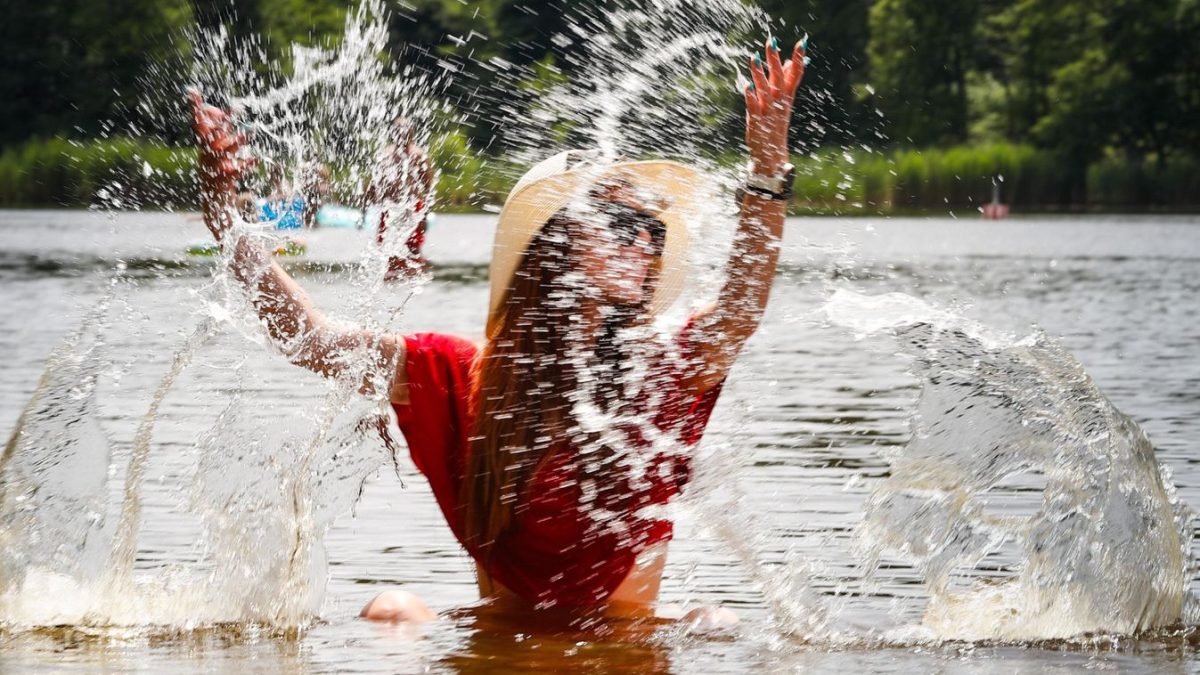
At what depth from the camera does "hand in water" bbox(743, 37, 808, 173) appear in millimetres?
4691

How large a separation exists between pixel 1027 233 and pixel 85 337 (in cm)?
Result: 3647

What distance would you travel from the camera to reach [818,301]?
63.6 feet

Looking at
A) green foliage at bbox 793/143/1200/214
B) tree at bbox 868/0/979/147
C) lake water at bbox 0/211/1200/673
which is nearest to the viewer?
lake water at bbox 0/211/1200/673

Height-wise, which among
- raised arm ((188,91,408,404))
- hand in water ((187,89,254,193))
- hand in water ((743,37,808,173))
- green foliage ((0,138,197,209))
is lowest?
green foliage ((0,138,197,209))

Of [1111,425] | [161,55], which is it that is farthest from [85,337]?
[161,55]

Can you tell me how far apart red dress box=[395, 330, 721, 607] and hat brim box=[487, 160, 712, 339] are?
0.22 meters

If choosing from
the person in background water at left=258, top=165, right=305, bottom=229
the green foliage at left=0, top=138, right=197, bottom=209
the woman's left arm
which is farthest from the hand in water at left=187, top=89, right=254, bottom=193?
the green foliage at left=0, top=138, right=197, bottom=209

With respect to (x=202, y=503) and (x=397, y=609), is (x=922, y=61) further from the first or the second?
(x=397, y=609)

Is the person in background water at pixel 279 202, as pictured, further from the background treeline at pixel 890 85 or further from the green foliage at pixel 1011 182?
the green foliage at pixel 1011 182

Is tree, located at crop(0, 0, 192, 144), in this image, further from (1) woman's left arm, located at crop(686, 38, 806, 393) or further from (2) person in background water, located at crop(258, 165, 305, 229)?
(1) woman's left arm, located at crop(686, 38, 806, 393)

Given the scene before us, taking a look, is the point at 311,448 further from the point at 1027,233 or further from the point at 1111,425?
the point at 1027,233

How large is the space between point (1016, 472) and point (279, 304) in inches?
92.7

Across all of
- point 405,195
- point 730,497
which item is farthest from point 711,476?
point 405,195

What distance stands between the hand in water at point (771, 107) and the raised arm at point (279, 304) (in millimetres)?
1085
